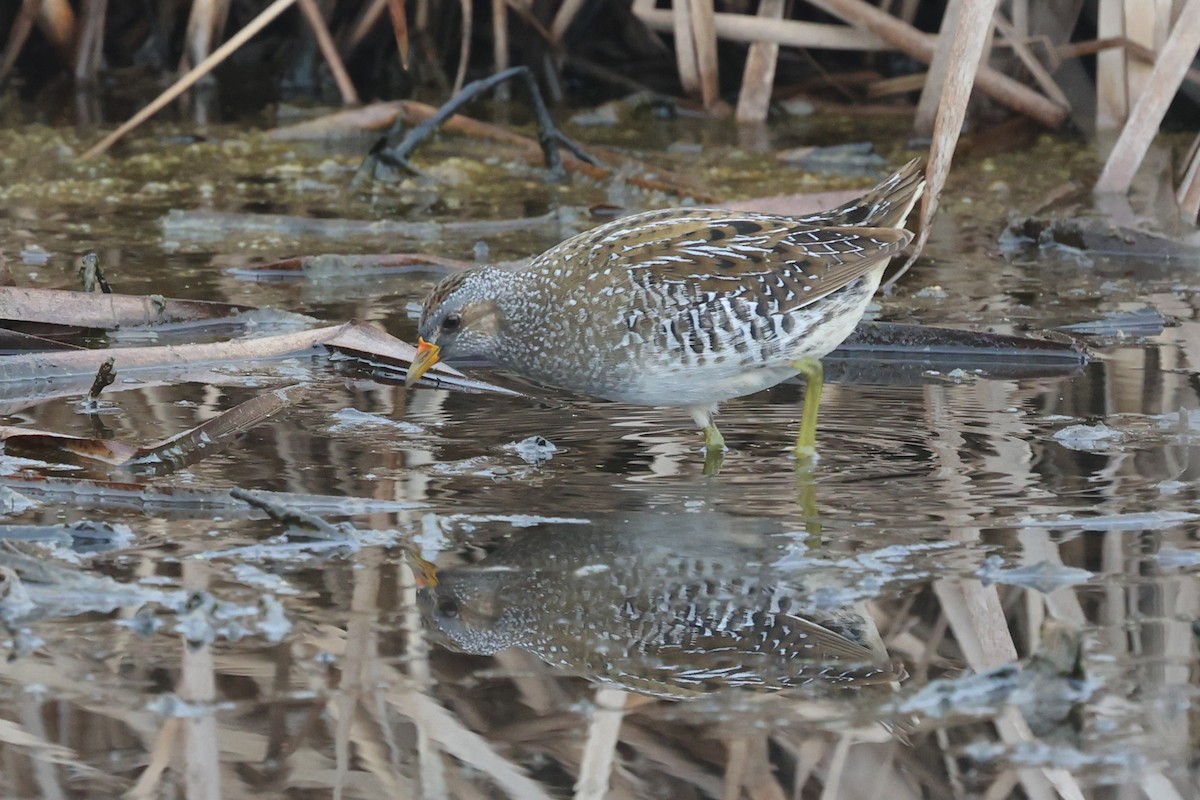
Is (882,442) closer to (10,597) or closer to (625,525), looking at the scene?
(625,525)

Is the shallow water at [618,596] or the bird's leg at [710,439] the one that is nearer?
the shallow water at [618,596]

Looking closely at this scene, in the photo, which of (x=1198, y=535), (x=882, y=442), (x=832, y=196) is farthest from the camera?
(x=832, y=196)

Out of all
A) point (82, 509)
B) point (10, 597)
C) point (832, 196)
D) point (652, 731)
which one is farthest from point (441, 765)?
point (832, 196)

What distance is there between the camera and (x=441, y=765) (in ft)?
7.52

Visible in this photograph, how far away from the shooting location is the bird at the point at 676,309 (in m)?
3.88

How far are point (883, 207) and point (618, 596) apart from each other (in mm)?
1824

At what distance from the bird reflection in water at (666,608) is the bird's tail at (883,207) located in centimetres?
132

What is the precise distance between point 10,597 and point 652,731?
3.78 ft

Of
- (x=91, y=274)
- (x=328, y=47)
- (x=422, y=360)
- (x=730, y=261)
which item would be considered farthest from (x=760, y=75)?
(x=422, y=360)

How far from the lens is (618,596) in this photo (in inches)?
115

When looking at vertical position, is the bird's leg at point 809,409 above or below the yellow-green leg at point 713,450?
above

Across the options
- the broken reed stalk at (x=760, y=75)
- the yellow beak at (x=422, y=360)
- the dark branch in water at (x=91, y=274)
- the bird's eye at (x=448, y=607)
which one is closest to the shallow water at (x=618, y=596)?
the bird's eye at (x=448, y=607)

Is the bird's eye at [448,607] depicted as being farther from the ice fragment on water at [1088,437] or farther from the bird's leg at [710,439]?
the ice fragment on water at [1088,437]

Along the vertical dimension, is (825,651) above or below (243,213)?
below
